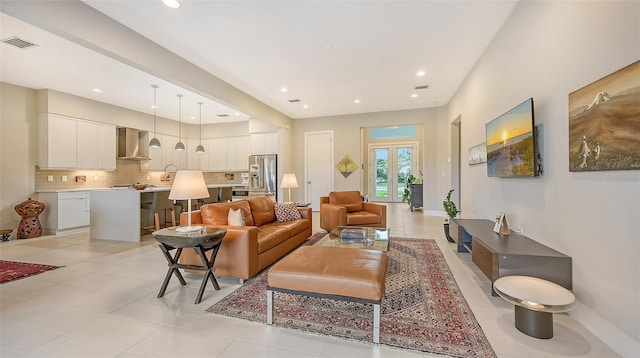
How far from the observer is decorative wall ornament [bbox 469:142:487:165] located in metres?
4.01

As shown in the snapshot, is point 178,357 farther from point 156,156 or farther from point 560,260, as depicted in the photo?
point 156,156

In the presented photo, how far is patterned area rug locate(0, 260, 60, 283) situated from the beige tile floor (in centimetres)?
18

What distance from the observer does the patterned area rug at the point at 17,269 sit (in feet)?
9.81

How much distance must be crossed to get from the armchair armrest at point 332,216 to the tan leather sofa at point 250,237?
1.79 ft

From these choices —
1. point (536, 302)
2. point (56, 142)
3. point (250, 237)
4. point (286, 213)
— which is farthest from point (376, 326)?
point (56, 142)

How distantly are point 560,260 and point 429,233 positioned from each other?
9.89 feet

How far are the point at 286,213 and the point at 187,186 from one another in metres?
1.81

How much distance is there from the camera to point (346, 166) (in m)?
7.79

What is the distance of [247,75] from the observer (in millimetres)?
4785

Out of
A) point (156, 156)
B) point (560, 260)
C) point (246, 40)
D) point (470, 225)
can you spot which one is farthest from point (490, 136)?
point (156, 156)

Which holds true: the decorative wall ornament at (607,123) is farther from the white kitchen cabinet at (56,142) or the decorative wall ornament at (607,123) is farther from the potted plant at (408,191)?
the white kitchen cabinet at (56,142)

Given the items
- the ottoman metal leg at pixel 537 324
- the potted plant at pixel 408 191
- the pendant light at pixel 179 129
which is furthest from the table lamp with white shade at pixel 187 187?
the potted plant at pixel 408 191

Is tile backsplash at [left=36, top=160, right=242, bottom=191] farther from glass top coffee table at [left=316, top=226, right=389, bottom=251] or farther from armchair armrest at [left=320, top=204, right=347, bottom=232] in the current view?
glass top coffee table at [left=316, top=226, right=389, bottom=251]

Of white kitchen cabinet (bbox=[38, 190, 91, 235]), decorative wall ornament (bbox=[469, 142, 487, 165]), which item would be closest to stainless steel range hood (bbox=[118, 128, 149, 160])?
white kitchen cabinet (bbox=[38, 190, 91, 235])
